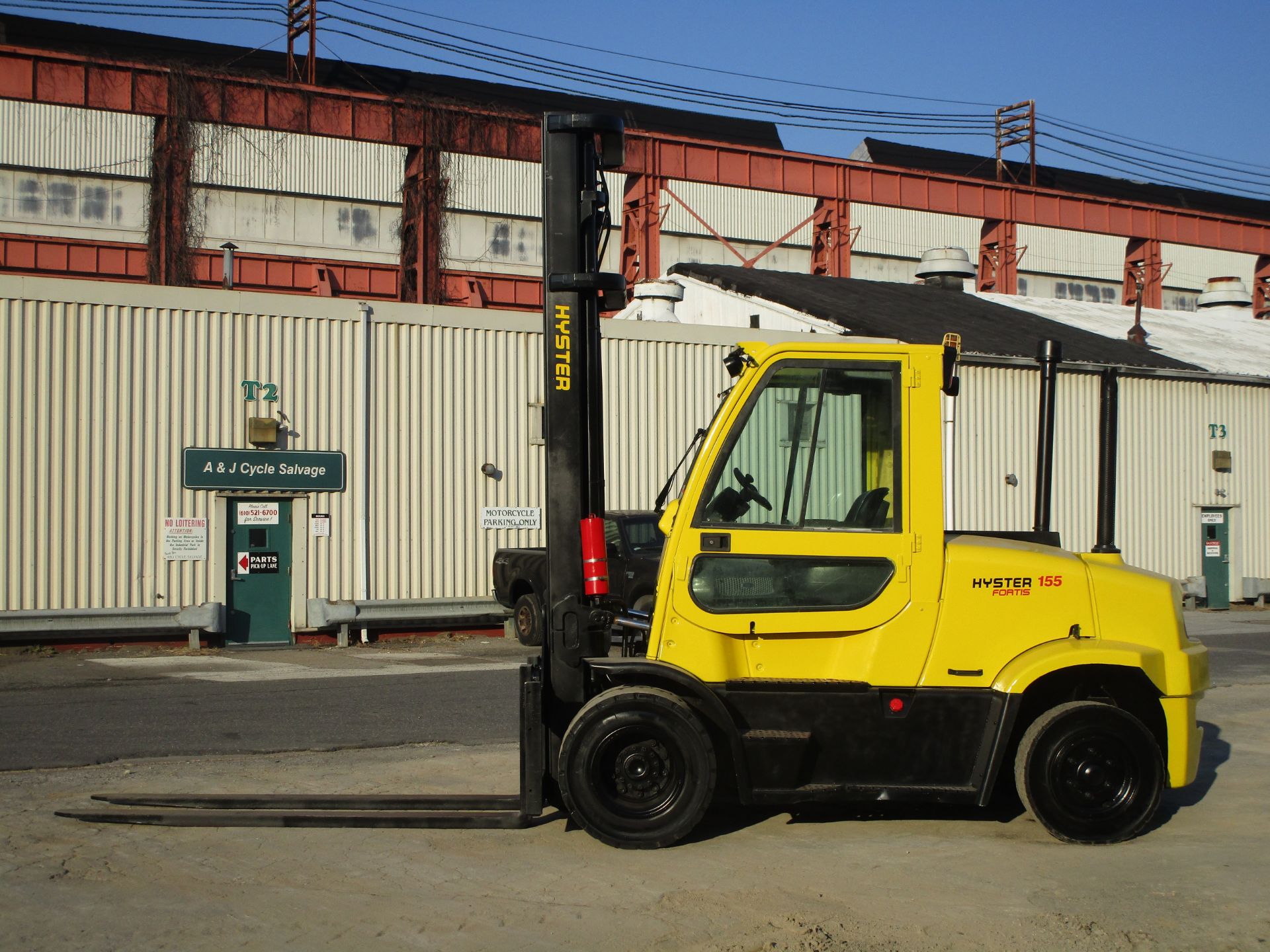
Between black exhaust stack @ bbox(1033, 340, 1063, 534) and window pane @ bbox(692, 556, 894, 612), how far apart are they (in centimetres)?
115

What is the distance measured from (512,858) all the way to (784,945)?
64.2 inches

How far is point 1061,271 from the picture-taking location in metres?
49.5

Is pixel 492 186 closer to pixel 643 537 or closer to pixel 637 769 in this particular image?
pixel 643 537

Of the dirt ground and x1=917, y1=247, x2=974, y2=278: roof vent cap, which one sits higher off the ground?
x1=917, y1=247, x2=974, y2=278: roof vent cap

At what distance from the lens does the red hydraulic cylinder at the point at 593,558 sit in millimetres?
6387

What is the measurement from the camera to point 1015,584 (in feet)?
20.1

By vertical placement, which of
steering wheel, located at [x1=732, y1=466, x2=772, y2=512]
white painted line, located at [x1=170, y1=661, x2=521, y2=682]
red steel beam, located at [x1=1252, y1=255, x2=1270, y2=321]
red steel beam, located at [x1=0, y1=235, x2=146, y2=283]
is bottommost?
white painted line, located at [x1=170, y1=661, x2=521, y2=682]

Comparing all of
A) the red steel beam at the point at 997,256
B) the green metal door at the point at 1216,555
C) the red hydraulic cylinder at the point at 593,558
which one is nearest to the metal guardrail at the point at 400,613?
the red hydraulic cylinder at the point at 593,558

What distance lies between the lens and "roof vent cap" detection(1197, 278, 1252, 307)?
39.0 m

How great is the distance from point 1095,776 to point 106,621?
1427 centimetres

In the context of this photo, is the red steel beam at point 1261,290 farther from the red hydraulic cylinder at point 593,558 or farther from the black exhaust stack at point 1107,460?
the red hydraulic cylinder at point 593,558

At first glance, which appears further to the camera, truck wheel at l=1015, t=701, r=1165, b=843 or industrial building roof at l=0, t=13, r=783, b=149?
industrial building roof at l=0, t=13, r=783, b=149

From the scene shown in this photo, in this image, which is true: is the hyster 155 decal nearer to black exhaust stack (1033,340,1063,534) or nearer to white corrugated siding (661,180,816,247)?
black exhaust stack (1033,340,1063,534)

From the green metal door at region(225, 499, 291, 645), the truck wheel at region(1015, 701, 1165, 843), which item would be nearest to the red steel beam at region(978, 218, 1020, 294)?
the green metal door at region(225, 499, 291, 645)
